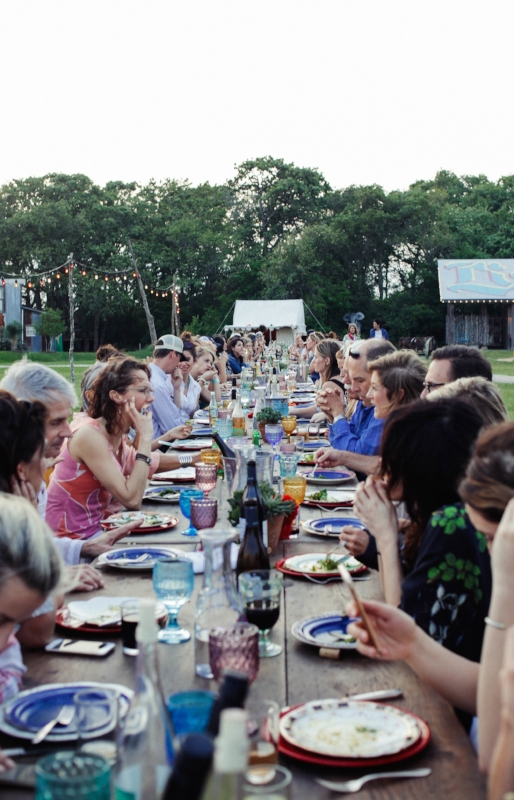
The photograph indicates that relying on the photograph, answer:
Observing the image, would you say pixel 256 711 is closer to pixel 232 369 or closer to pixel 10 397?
pixel 10 397

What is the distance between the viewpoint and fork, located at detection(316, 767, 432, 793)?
1.32 meters

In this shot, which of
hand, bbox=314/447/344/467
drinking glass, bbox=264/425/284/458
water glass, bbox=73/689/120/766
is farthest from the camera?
drinking glass, bbox=264/425/284/458

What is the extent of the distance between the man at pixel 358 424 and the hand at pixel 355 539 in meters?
1.67

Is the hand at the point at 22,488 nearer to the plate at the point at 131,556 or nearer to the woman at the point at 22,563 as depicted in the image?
the plate at the point at 131,556

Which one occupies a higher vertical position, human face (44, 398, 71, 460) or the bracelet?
human face (44, 398, 71, 460)

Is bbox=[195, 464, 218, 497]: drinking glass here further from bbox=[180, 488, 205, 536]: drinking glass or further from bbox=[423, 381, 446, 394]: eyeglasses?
bbox=[423, 381, 446, 394]: eyeglasses

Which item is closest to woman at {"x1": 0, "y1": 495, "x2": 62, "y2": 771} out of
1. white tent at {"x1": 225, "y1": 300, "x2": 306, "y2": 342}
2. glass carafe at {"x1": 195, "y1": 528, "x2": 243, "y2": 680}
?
glass carafe at {"x1": 195, "y1": 528, "x2": 243, "y2": 680}

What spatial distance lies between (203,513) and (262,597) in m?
0.96

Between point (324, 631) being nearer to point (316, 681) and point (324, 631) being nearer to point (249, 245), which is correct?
point (316, 681)

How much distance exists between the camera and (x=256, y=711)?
126 centimetres

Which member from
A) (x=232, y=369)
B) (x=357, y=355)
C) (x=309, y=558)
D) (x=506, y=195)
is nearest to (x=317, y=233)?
(x=506, y=195)

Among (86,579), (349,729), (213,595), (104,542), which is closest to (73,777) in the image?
(349,729)

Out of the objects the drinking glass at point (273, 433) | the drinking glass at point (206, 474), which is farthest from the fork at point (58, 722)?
the drinking glass at point (273, 433)

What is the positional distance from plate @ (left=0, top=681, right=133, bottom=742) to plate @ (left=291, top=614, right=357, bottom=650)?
0.49 m
